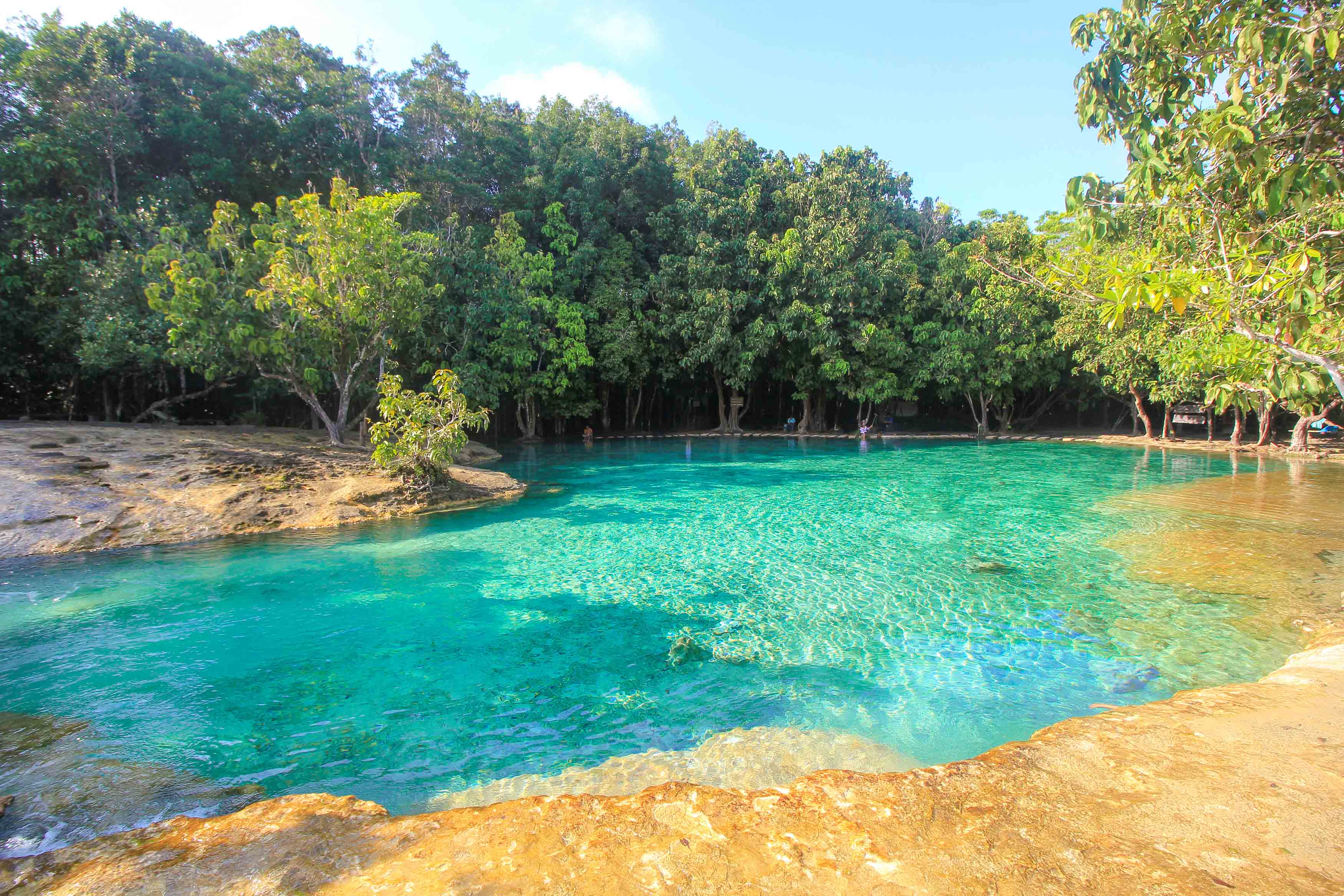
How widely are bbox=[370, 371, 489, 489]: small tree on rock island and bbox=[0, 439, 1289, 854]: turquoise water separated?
181 centimetres

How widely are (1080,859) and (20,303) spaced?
79.0 feet

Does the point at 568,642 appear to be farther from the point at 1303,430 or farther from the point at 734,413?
the point at 734,413

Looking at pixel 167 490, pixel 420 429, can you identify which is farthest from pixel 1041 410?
pixel 167 490

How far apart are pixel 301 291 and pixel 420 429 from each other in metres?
5.12

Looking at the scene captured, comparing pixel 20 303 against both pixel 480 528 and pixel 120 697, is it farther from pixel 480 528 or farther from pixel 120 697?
pixel 120 697

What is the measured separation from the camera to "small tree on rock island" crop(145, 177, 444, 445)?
15.0 meters

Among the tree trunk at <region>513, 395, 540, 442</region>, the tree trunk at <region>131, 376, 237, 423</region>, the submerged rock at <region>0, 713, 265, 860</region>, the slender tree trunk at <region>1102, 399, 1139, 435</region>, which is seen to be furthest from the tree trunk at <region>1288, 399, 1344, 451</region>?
the tree trunk at <region>131, 376, 237, 423</region>

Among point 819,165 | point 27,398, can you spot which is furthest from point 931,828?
point 819,165

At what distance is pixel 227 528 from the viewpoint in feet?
36.1

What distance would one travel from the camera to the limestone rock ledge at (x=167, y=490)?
32.8ft

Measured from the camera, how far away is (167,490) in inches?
450

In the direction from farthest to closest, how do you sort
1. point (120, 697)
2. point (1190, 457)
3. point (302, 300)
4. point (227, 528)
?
point (1190, 457), point (302, 300), point (227, 528), point (120, 697)

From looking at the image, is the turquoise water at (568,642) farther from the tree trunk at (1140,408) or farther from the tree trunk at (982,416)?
the tree trunk at (982,416)

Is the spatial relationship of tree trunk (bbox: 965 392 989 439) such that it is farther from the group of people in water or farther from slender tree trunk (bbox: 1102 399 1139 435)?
slender tree trunk (bbox: 1102 399 1139 435)
